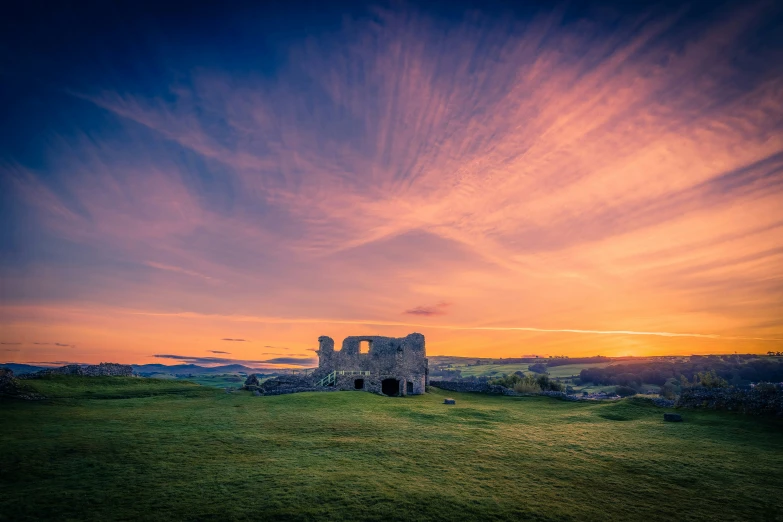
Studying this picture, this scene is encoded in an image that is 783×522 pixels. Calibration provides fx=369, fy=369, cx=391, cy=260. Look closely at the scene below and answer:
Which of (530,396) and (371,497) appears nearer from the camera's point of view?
(371,497)

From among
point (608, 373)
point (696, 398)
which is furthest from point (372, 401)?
point (608, 373)

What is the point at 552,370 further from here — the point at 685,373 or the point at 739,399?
the point at 739,399

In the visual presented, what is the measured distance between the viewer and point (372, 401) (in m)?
28.1

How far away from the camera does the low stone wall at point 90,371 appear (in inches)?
1267

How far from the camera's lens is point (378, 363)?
42.8 m

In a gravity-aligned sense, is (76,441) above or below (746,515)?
above

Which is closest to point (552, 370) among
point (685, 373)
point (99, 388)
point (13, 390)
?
point (685, 373)

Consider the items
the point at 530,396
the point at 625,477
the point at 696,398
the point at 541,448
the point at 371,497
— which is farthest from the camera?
the point at 530,396

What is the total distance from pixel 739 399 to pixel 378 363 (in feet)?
101

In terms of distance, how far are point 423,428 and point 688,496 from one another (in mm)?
10948

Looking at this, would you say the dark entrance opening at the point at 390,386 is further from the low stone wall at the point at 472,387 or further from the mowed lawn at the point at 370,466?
the mowed lawn at the point at 370,466

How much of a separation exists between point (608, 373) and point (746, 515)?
8511 centimetres

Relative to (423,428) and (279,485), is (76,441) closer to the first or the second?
(279,485)

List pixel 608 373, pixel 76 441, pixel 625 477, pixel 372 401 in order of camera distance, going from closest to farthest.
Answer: pixel 625 477, pixel 76 441, pixel 372 401, pixel 608 373
